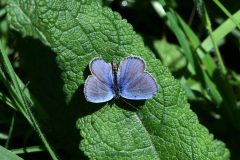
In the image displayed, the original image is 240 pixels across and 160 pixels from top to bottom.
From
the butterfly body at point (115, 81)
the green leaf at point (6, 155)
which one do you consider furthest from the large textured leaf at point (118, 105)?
the green leaf at point (6, 155)

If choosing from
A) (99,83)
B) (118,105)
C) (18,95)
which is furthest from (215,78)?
(18,95)

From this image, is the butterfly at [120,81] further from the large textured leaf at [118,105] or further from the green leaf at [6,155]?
the green leaf at [6,155]

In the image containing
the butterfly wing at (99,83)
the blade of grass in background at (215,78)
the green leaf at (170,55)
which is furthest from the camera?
the green leaf at (170,55)

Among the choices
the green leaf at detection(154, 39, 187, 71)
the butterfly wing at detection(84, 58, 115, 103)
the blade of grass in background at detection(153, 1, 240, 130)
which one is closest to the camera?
the butterfly wing at detection(84, 58, 115, 103)

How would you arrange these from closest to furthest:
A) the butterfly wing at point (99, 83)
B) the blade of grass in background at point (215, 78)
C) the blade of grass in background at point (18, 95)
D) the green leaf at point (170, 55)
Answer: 1. the butterfly wing at point (99, 83)
2. the blade of grass in background at point (18, 95)
3. the blade of grass in background at point (215, 78)
4. the green leaf at point (170, 55)

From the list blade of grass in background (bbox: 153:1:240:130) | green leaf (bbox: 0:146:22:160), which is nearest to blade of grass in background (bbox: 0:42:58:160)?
green leaf (bbox: 0:146:22:160)

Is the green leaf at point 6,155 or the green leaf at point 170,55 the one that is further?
the green leaf at point 170,55

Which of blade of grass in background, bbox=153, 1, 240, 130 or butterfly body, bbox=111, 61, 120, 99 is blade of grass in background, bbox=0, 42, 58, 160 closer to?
butterfly body, bbox=111, 61, 120, 99

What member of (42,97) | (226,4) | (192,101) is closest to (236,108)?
(192,101)

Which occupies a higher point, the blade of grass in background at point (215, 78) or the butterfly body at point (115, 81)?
the butterfly body at point (115, 81)
